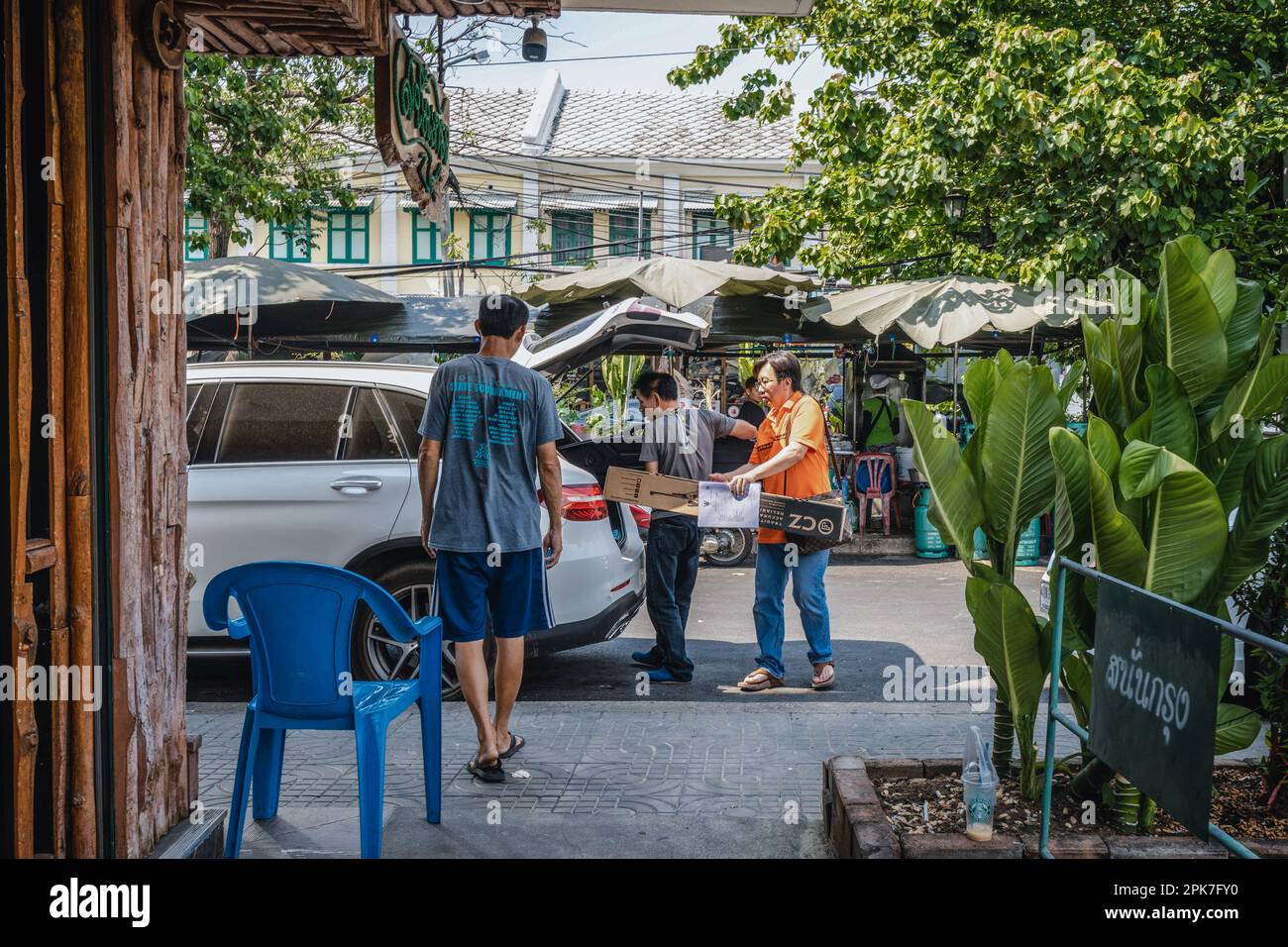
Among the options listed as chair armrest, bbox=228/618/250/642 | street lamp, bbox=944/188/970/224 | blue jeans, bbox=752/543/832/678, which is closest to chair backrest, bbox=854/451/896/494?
street lamp, bbox=944/188/970/224

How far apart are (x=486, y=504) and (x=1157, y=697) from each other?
2764 mm

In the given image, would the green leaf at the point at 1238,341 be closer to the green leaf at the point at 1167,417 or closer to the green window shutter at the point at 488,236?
the green leaf at the point at 1167,417

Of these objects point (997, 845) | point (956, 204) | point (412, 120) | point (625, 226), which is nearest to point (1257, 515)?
point (997, 845)

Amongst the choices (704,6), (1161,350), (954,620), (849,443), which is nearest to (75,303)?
(704,6)

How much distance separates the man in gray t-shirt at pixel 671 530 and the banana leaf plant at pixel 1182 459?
3315 millimetres

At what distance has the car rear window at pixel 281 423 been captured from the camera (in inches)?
251

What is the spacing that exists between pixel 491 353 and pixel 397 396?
1639 mm

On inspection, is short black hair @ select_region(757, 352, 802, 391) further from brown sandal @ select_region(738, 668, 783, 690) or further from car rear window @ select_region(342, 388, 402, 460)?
car rear window @ select_region(342, 388, 402, 460)

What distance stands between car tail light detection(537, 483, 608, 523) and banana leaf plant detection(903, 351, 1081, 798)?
8.87ft

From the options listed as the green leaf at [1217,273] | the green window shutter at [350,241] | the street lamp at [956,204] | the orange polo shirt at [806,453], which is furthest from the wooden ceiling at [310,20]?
the green window shutter at [350,241]

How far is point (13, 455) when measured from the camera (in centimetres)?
282

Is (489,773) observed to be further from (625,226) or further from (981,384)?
(625,226)
